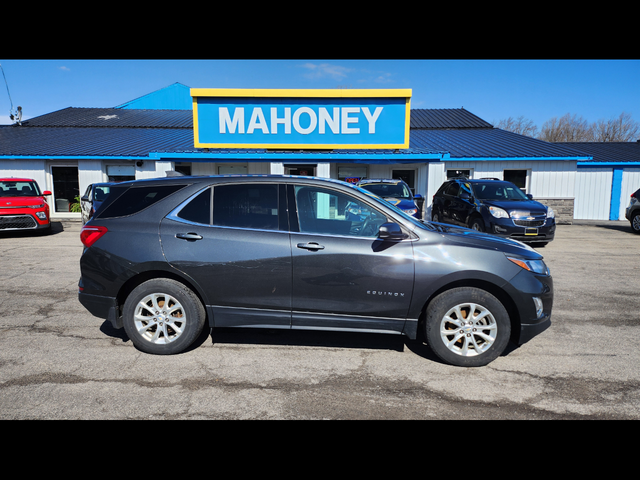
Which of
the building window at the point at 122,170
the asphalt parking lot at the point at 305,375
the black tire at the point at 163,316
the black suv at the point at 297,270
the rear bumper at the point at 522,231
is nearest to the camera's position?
the asphalt parking lot at the point at 305,375

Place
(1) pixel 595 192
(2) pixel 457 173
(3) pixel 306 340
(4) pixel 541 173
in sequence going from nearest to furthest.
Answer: (3) pixel 306 340 < (4) pixel 541 173 < (2) pixel 457 173 < (1) pixel 595 192

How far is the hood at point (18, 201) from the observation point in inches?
495

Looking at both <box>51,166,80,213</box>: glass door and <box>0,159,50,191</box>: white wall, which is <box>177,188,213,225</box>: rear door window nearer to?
<box>51,166,80,213</box>: glass door

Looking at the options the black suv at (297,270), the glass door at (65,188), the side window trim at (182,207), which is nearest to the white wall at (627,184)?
the black suv at (297,270)

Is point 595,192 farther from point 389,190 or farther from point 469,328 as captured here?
point 469,328

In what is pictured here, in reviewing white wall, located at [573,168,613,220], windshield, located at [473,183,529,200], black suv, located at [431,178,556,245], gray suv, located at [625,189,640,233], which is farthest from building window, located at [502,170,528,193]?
windshield, located at [473,183,529,200]

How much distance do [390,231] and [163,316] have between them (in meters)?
2.41

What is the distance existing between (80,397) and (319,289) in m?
2.17

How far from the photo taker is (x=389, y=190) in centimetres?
1265

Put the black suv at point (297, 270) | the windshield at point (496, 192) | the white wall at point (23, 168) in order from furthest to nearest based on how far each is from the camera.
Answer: the white wall at point (23, 168) → the windshield at point (496, 192) → the black suv at point (297, 270)

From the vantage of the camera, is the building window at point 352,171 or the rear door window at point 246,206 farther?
the building window at point 352,171

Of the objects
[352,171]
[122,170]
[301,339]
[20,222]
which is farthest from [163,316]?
[122,170]

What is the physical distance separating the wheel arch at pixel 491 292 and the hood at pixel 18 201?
44.5 ft

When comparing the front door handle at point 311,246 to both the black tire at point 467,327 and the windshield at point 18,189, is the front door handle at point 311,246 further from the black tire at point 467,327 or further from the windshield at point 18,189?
the windshield at point 18,189
